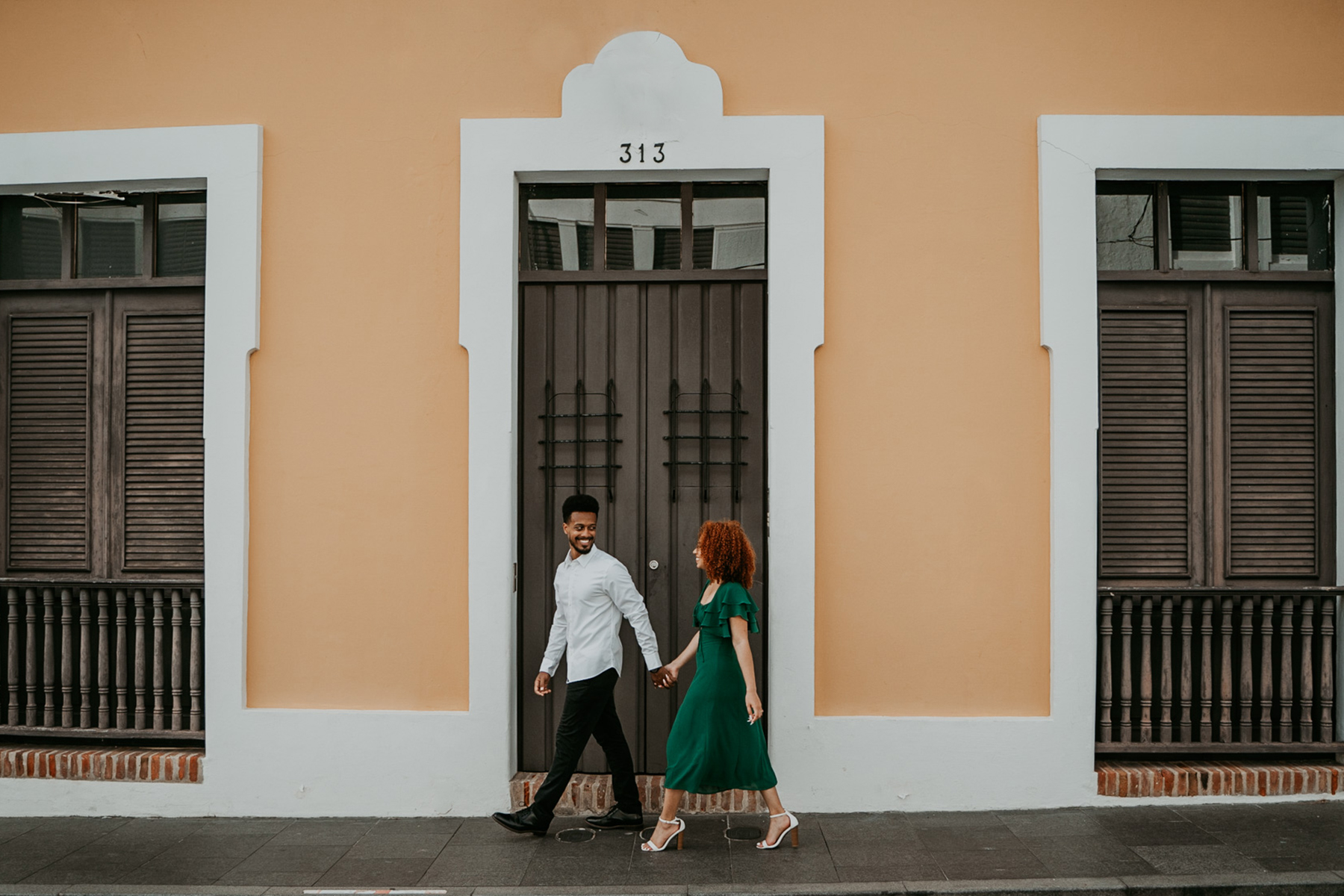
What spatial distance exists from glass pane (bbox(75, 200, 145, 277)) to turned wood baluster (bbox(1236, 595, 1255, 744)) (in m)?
7.16

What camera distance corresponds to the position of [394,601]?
5750 millimetres

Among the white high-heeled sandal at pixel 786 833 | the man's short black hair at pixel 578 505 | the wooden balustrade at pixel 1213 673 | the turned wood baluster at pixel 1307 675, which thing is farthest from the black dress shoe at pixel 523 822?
the turned wood baluster at pixel 1307 675

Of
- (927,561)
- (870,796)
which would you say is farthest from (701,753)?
(927,561)

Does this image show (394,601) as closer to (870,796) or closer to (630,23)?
(870,796)

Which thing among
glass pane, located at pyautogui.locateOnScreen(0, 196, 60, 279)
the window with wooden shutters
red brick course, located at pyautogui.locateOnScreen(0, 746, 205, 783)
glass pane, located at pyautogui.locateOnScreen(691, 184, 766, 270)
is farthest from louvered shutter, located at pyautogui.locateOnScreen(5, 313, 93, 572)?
glass pane, located at pyautogui.locateOnScreen(691, 184, 766, 270)

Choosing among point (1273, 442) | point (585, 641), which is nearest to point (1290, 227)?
point (1273, 442)

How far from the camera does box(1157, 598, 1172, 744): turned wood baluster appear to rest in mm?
5723

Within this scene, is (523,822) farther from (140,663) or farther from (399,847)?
(140,663)

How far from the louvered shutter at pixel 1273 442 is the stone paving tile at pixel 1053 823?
178cm

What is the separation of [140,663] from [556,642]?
9.03 ft

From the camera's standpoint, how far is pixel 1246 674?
5750mm

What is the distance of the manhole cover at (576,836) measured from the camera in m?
5.12

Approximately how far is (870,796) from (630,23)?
4742 mm

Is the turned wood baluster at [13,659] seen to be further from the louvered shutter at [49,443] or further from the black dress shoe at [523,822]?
the black dress shoe at [523,822]
